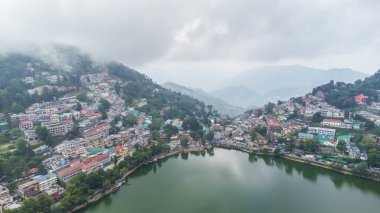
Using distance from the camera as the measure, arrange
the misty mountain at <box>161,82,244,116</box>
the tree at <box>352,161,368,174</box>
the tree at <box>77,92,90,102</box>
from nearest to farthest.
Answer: the tree at <box>352,161,368,174</box> < the tree at <box>77,92,90,102</box> < the misty mountain at <box>161,82,244,116</box>

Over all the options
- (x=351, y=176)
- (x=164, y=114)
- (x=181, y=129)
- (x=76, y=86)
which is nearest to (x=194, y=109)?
(x=164, y=114)

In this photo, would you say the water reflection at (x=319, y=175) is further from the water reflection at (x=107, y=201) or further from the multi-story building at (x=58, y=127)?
the multi-story building at (x=58, y=127)

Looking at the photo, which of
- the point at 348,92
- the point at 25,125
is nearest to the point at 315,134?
the point at 348,92

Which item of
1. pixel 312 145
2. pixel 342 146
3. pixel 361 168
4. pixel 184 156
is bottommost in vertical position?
pixel 184 156

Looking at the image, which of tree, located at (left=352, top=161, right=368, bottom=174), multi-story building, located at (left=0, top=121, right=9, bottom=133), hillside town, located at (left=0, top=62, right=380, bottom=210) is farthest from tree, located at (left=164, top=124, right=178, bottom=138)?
tree, located at (left=352, top=161, right=368, bottom=174)

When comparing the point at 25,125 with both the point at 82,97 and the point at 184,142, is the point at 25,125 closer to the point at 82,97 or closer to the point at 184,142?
the point at 82,97

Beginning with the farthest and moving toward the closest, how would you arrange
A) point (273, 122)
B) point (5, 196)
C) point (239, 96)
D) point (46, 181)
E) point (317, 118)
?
point (239, 96), point (273, 122), point (317, 118), point (46, 181), point (5, 196)

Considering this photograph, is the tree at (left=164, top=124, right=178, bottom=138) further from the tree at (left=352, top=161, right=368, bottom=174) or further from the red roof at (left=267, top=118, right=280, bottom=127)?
the tree at (left=352, top=161, right=368, bottom=174)
